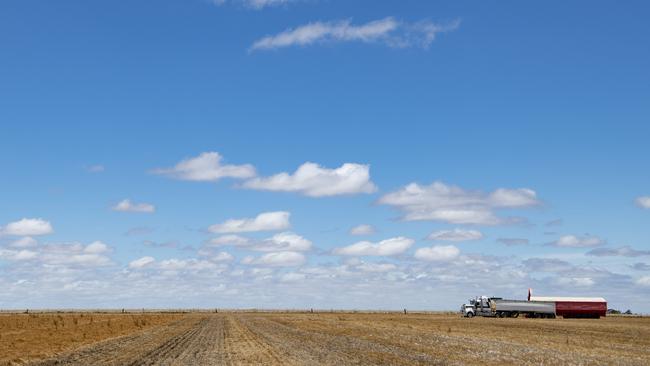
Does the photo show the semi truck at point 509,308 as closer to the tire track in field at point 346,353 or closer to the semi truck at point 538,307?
the semi truck at point 538,307

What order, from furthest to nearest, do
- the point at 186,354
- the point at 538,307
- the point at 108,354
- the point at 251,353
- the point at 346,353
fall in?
the point at 538,307 < the point at 108,354 < the point at 251,353 < the point at 186,354 < the point at 346,353

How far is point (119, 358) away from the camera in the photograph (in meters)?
35.6

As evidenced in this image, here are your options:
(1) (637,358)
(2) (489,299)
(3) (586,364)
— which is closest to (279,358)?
(3) (586,364)

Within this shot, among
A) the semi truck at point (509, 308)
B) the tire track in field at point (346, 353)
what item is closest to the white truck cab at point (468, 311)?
the semi truck at point (509, 308)

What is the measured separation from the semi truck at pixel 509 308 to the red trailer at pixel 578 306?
85.6 inches

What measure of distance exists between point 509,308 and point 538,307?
17.0ft

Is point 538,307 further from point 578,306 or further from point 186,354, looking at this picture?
point 186,354

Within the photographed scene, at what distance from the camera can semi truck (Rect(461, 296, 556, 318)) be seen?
130250 mm

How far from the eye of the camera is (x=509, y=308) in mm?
131625

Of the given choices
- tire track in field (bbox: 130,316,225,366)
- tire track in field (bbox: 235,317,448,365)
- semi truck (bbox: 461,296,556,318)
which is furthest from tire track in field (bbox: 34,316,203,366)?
semi truck (bbox: 461,296,556,318)

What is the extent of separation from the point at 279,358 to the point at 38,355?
1258 cm

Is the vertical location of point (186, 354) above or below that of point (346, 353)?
below

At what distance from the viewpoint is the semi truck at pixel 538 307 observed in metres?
131

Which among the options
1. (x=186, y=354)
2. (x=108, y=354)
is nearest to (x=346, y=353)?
(x=186, y=354)
